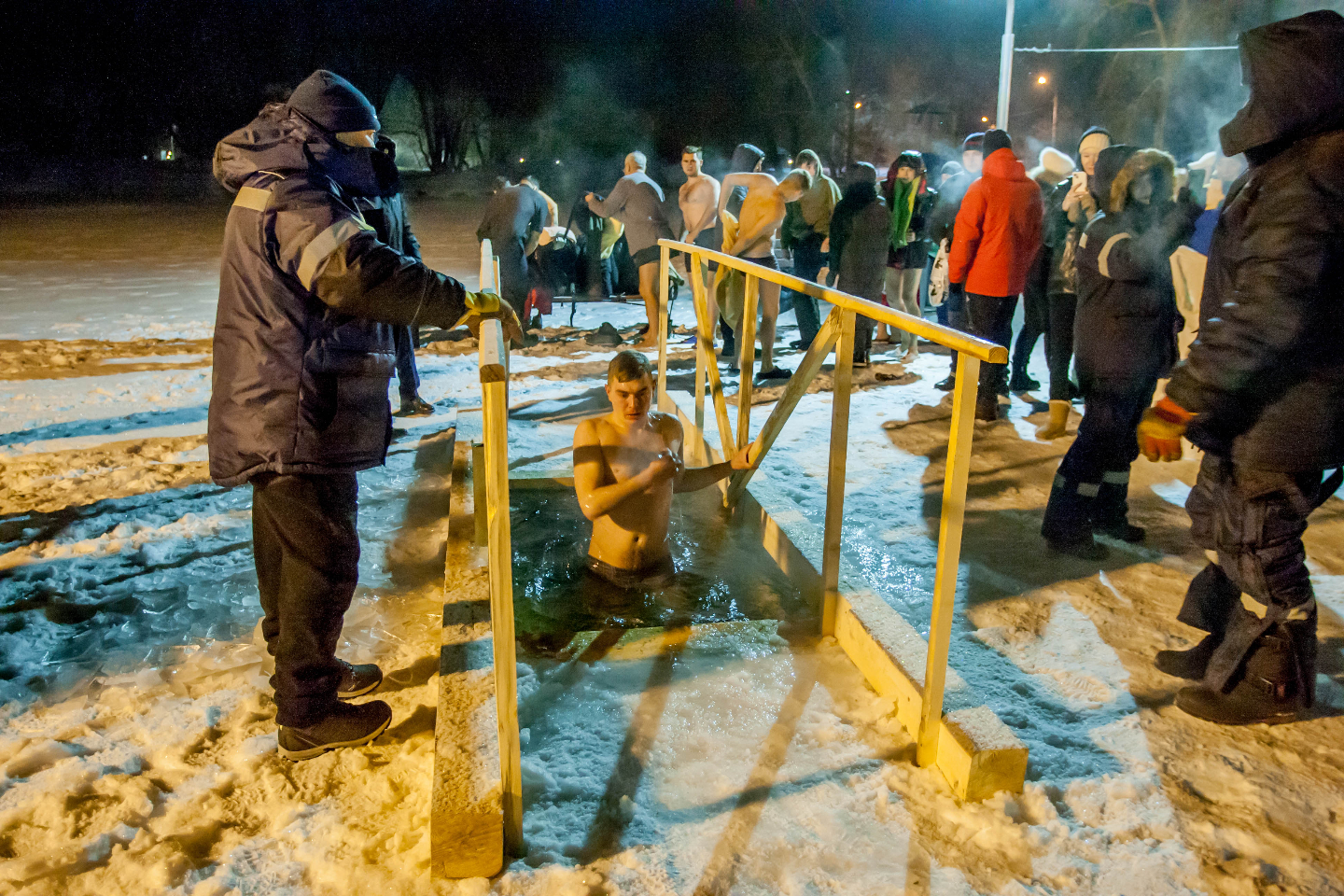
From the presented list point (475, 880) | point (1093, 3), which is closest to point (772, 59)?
point (1093, 3)

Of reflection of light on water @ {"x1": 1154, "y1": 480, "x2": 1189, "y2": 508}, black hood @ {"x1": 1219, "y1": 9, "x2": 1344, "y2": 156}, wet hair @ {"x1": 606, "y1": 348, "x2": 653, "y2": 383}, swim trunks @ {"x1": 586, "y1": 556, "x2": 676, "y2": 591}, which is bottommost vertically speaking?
swim trunks @ {"x1": 586, "y1": 556, "x2": 676, "y2": 591}

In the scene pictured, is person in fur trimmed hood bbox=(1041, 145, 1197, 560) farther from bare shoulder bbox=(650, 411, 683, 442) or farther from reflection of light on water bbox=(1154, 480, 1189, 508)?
bare shoulder bbox=(650, 411, 683, 442)

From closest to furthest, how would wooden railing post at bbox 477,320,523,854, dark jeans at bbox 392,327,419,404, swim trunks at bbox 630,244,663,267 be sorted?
wooden railing post at bbox 477,320,523,854 → dark jeans at bbox 392,327,419,404 → swim trunks at bbox 630,244,663,267

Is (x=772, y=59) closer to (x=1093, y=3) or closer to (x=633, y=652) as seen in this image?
(x=1093, y=3)

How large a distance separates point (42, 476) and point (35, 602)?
1855 millimetres

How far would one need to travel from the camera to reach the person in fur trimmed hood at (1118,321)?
389 centimetres

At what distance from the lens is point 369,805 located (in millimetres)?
2406

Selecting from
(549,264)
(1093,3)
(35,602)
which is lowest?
(35,602)

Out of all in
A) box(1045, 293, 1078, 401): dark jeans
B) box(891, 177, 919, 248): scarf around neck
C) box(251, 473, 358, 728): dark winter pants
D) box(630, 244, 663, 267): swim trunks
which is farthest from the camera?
box(630, 244, 663, 267): swim trunks

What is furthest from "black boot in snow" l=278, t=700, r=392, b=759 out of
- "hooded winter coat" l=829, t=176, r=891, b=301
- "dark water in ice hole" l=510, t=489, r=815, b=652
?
"hooded winter coat" l=829, t=176, r=891, b=301

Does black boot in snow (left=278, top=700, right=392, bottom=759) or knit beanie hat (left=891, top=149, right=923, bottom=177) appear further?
knit beanie hat (left=891, top=149, right=923, bottom=177)

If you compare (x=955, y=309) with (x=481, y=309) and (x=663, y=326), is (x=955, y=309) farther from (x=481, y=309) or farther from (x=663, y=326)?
(x=481, y=309)

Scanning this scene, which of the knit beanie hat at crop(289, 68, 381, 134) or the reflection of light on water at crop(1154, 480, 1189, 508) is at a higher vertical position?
the knit beanie hat at crop(289, 68, 381, 134)

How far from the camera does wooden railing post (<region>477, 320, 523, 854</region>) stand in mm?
1866
